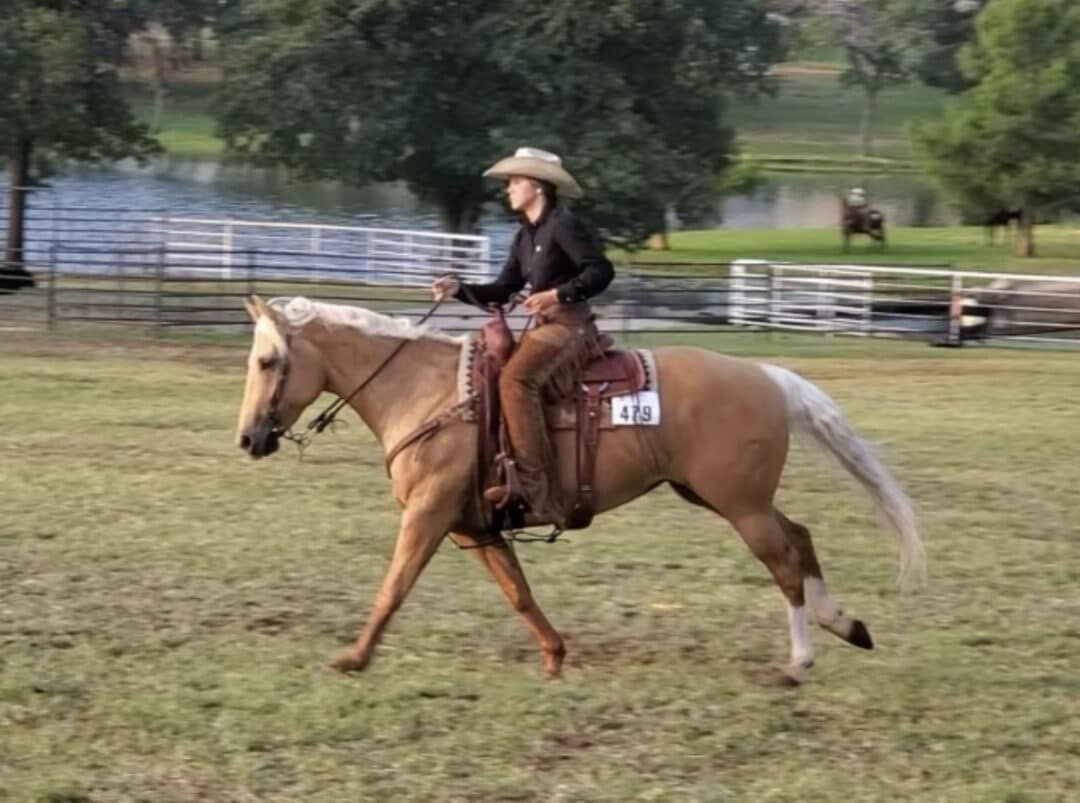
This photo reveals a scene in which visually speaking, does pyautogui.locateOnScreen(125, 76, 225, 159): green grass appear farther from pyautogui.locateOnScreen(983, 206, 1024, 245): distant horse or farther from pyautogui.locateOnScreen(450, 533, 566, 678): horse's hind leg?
pyautogui.locateOnScreen(450, 533, 566, 678): horse's hind leg

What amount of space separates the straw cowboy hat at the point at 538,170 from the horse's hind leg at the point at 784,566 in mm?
1279

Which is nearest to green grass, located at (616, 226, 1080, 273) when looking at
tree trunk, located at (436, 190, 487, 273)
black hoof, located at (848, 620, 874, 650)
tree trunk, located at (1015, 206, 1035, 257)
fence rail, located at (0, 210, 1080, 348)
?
tree trunk, located at (1015, 206, 1035, 257)

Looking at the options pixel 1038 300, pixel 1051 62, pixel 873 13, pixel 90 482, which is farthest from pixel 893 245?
pixel 90 482

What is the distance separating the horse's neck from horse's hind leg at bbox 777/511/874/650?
1.29m

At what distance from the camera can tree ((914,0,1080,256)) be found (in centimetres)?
3709

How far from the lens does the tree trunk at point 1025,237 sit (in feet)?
123

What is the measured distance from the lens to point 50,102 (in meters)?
24.6

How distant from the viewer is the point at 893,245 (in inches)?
1597

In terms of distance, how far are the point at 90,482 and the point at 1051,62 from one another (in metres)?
32.0

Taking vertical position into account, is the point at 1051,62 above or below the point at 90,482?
above

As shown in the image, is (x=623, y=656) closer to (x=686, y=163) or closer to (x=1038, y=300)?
(x=1038, y=300)

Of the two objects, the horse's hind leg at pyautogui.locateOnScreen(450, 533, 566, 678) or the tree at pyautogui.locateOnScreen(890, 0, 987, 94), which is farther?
the tree at pyautogui.locateOnScreen(890, 0, 987, 94)

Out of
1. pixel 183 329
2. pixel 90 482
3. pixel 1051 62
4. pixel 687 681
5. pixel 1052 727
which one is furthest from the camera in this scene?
A: pixel 1051 62

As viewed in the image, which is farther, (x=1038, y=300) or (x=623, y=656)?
(x=1038, y=300)
